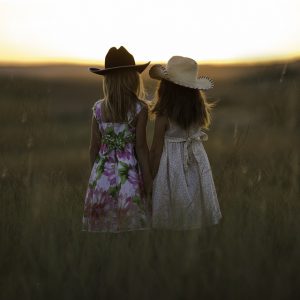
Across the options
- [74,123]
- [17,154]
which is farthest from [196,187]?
[74,123]

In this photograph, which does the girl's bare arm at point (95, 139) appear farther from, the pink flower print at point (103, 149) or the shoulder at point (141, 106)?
the shoulder at point (141, 106)

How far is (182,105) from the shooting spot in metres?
4.66

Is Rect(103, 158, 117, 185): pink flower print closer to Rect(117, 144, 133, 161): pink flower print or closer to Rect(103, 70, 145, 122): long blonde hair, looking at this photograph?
Rect(117, 144, 133, 161): pink flower print

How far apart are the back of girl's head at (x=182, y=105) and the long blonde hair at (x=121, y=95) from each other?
0.46 feet

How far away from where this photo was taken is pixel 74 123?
15.7 meters

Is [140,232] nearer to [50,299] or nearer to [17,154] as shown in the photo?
[50,299]

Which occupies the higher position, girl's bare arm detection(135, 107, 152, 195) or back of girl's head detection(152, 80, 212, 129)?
back of girl's head detection(152, 80, 212, 129)

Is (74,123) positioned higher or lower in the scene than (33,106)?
lower

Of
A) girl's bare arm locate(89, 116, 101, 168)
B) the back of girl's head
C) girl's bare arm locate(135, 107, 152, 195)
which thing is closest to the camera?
girl's bare arm locate(135, 107, 152, 195)

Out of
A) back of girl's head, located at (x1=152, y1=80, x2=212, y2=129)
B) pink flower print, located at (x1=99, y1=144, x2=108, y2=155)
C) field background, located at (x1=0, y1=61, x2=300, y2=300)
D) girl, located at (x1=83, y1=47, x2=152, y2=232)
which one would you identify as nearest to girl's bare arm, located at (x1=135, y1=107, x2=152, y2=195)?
girl, located at (x1=83, y1=47, x2=152, y2=232)

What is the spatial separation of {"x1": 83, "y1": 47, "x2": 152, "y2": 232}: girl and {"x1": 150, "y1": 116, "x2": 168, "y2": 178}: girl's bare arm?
0.19 ft

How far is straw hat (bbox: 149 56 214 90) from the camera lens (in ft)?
15.4

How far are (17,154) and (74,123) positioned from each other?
33.6 ft

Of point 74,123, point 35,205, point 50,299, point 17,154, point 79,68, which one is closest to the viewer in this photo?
point 50,299
